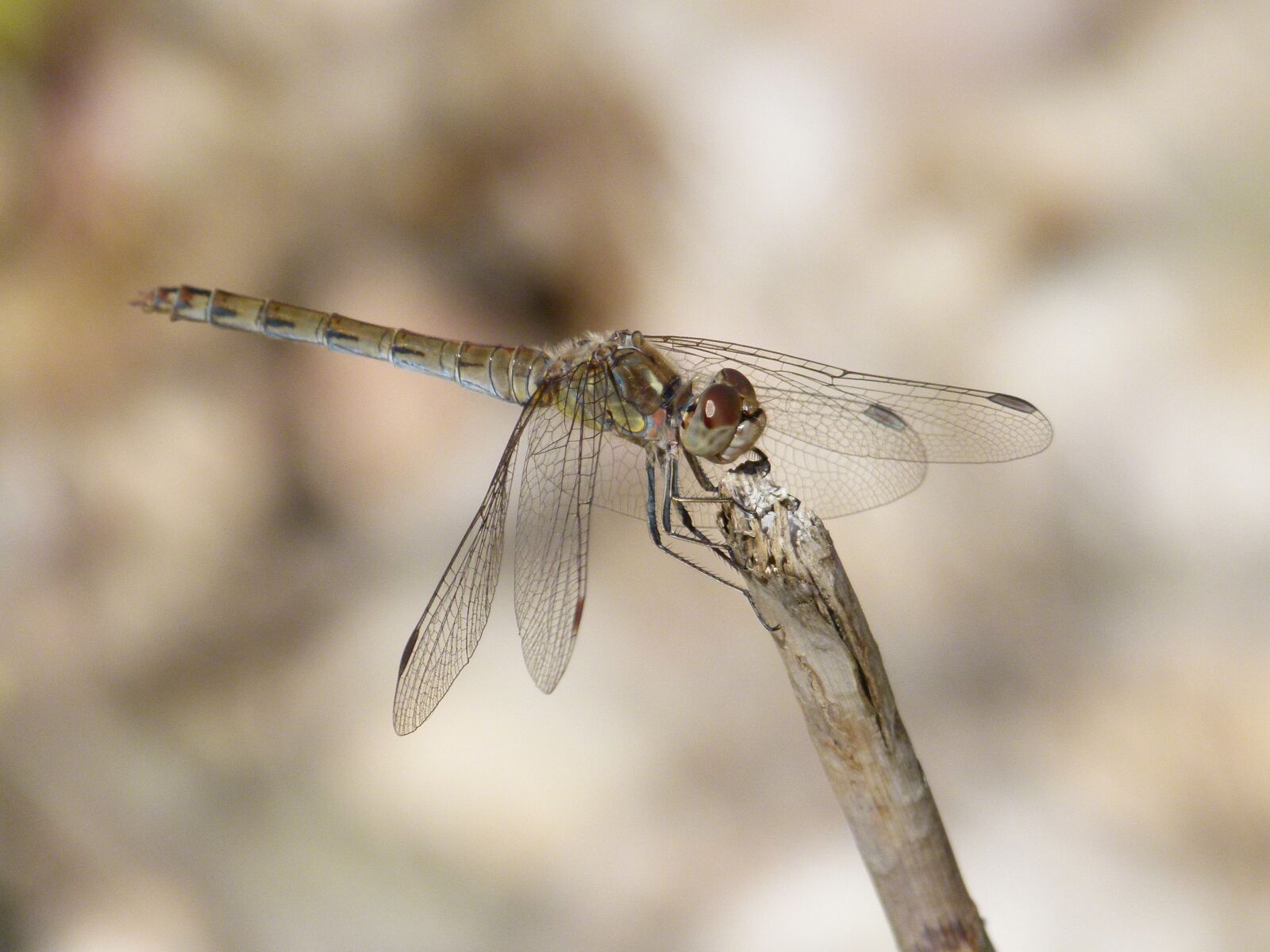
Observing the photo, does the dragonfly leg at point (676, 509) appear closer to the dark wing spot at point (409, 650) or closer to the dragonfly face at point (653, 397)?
the dragonfly face at point (653, 397)

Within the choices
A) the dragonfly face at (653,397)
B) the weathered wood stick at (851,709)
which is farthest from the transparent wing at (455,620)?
the weathered wood stick at (851,709)

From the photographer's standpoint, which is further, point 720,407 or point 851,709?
point 720,407

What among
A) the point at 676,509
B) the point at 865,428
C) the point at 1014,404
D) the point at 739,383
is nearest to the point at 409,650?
the point at 676,509

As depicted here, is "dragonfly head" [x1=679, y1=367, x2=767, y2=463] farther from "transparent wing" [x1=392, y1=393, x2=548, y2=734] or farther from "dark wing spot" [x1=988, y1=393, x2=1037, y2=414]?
"dark wing spot" [x1=988, y1=393, x2=1037, y2=414]

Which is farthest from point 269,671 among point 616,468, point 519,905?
point 616,468

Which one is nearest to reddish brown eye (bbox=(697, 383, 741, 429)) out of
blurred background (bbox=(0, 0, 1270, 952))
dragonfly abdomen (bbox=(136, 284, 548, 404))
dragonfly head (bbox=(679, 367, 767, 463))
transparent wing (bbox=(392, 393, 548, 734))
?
dragonfly head (bbox=(679, 367, 767, 463))

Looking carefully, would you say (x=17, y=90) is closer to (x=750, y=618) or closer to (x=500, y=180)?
(x=500, y=180)

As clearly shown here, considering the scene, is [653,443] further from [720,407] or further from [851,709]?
[851,709]
